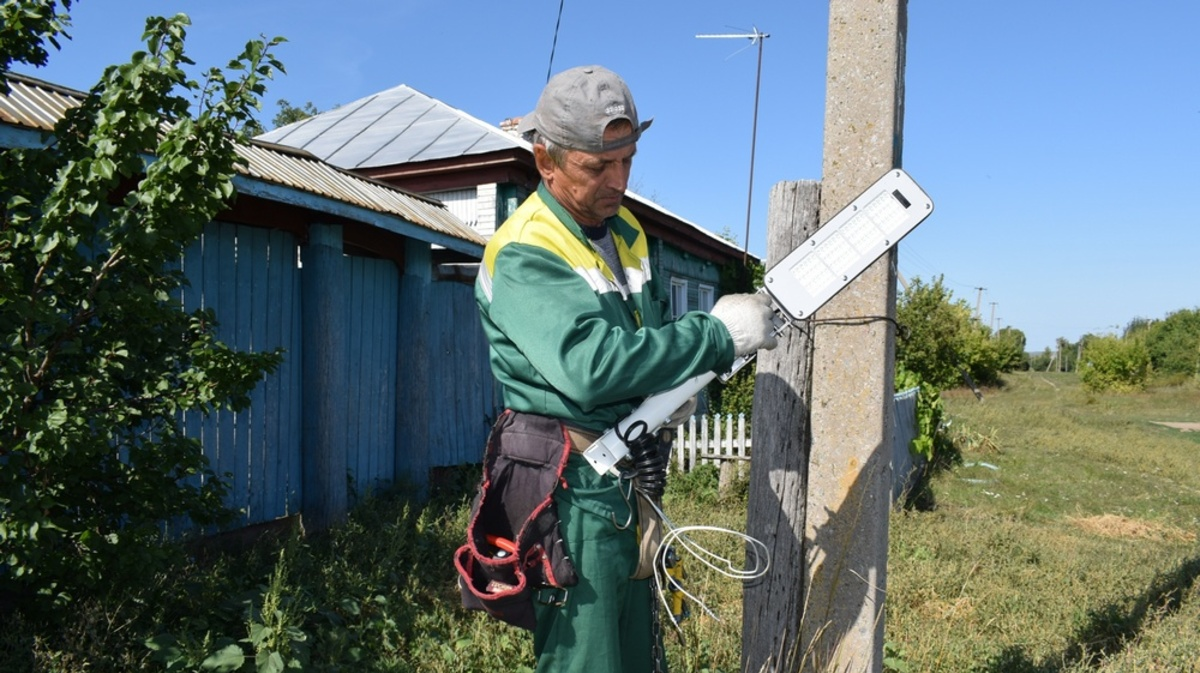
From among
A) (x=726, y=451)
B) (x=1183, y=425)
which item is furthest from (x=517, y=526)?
(x=1183, y=425)

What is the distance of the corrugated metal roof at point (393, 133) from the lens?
10.7 m

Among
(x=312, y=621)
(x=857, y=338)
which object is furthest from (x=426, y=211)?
(x=857, y=338)

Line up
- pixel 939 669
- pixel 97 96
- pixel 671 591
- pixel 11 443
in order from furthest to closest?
1. pixel 939 669
2. pixel 97 96
3. pixel 11 443
4. pixel 671 591

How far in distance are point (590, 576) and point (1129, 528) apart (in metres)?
9.68

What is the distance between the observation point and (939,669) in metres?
4.02

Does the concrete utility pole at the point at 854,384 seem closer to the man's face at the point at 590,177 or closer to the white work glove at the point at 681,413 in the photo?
the white work glove at the point at 681,413

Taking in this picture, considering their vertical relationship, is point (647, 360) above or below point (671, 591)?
above

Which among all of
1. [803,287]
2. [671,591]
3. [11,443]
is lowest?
[671,591]

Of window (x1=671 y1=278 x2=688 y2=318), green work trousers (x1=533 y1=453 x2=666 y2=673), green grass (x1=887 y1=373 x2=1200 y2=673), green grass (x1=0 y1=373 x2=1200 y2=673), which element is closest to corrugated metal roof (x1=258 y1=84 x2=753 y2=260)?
window (x1=671 y1=278 x2=688 y2=318)

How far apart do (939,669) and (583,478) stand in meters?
2.64

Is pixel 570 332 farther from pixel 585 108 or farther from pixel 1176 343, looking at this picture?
pixel 1176 343

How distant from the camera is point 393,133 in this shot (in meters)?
11.9

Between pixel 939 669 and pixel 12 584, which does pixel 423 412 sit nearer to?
pixel 12 584

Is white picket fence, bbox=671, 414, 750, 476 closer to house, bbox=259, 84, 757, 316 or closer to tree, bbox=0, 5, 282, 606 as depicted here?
house, bbox=259, 84, 757, 316
